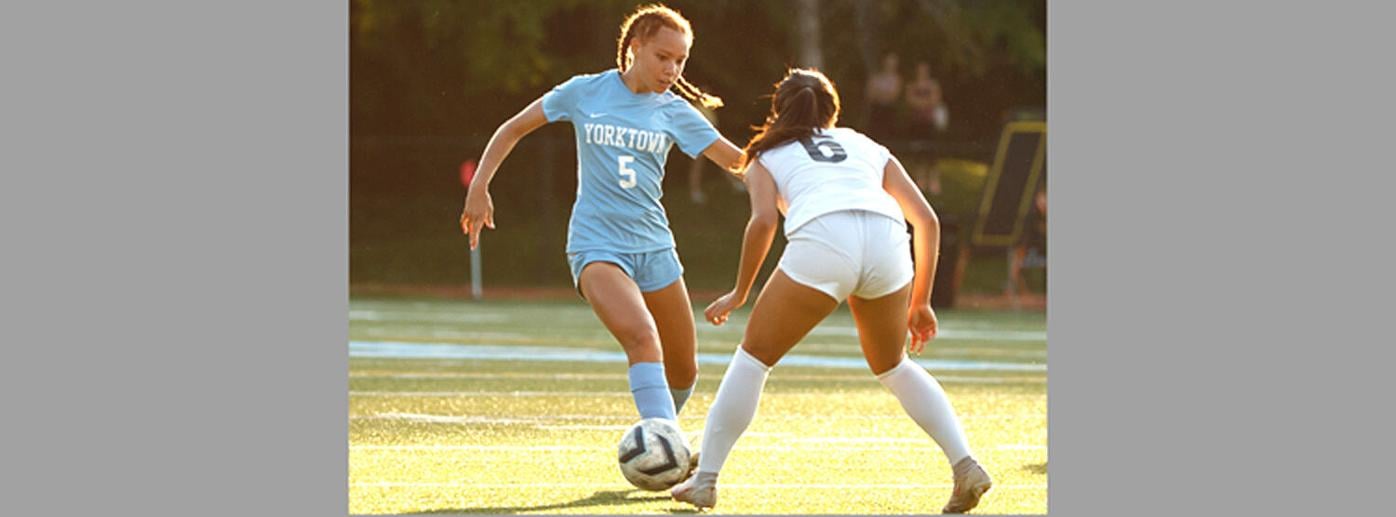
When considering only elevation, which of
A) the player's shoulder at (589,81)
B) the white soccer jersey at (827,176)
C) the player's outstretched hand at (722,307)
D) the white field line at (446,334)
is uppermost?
the player's shoulder at (589,81)

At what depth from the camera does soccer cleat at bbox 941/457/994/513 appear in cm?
676

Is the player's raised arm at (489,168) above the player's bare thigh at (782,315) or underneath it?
above

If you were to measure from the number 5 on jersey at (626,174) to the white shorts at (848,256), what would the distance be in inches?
37.3

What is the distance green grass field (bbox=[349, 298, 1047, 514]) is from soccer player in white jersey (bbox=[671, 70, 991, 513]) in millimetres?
287

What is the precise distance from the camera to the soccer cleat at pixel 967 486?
676 cm

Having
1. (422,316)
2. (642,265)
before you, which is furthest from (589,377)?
(422,316)

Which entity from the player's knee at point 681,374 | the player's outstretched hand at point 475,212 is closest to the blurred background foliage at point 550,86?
the player's knee at point 681,374

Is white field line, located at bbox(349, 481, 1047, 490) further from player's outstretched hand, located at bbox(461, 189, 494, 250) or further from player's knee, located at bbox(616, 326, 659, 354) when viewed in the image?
player's outstretched hand, located at bbox(461, 189, 494, 250)

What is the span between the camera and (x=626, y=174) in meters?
7.52

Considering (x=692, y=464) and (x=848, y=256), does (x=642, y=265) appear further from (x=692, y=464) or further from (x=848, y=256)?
(x=848, y=256)

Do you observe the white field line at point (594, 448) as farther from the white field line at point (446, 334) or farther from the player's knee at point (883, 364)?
the white field line at point (446, 334)

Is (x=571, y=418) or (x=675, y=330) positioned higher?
(x=675, y=330)

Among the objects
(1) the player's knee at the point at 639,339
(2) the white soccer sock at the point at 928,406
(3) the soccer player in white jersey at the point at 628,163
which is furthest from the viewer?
(3) the soccer player in white jersey at the point at 628,163

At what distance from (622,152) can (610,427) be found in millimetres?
2279
